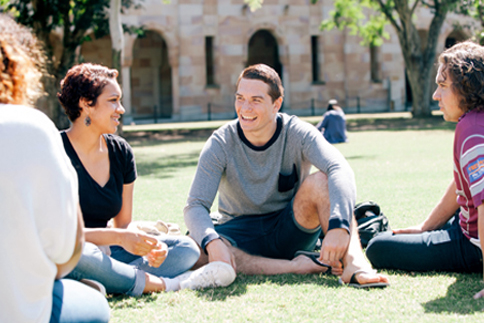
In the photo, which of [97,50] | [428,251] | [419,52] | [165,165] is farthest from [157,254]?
[97,50]

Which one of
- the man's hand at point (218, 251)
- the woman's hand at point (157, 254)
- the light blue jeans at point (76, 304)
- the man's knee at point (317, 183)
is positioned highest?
the man's knee at point (317, 183)

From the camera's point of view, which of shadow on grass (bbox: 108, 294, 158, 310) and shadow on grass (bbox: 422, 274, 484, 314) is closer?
shadow on grass (bbox: 422, 274, 484, 314)

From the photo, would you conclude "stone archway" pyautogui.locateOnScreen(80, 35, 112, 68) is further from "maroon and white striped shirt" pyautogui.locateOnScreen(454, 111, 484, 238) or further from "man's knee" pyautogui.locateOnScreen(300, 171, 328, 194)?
"maroon and white striped shirt" pyautogui.locateOnScreen(454, 111, 484, 238)

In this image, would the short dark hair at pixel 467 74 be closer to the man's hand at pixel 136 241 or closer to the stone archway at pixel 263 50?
the man's hand at pixel 136 241

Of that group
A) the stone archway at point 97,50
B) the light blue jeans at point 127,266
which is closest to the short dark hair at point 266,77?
the light blue jeans at point 127,266

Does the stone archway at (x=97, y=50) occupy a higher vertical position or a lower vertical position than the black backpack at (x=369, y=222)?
higher

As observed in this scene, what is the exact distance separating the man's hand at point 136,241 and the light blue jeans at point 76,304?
0.67 meters

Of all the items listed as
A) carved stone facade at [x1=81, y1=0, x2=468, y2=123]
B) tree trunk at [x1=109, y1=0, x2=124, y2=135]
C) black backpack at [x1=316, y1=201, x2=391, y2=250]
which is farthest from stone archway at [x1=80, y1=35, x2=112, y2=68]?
black backpack at [x1=316, y1=201, x2=391, y2=250]

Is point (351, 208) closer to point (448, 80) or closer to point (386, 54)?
point (448, 80)

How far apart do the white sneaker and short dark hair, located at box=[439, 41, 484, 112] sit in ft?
5.66

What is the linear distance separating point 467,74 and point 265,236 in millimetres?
1731

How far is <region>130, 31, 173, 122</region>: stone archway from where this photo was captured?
3312 centimetres

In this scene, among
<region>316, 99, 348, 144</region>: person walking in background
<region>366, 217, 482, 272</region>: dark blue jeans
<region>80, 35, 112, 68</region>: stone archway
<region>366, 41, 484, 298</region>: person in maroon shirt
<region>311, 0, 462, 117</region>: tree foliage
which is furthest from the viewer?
<region>80, 35, 112, 68</region>: stone archway

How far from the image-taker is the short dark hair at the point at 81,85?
11.6 ft
